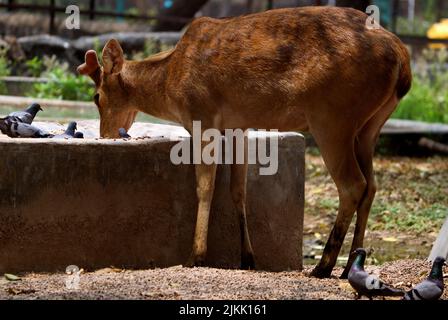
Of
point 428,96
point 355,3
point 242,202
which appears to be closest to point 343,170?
point 242,202

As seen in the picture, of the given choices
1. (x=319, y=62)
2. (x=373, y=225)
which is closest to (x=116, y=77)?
(x=319, y=62)

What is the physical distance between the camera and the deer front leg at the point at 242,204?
690 cm

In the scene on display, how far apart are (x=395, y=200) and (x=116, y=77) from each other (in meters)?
4.57

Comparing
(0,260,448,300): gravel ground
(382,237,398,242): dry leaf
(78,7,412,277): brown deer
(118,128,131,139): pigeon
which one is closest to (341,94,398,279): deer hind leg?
(78,7,412,277): brown deer

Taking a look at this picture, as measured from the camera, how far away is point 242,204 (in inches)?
274

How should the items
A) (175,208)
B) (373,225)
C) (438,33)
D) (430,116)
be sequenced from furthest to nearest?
(438,33) → (430,116) → (373,225) → (175,208)

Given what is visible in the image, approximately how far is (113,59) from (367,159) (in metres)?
1.78

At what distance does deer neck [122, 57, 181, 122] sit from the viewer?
6.90m

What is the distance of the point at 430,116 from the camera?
1558cm

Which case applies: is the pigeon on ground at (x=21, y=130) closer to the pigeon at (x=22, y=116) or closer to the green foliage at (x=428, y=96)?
the pigeon at (x=22, y=116)

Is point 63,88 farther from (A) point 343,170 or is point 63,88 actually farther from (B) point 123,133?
(A) point 343,170

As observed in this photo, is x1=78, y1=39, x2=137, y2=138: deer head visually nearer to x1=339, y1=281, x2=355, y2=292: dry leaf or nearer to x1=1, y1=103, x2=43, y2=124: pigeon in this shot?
x1=1, y1=103, x2=43, y2=124: pigeon
